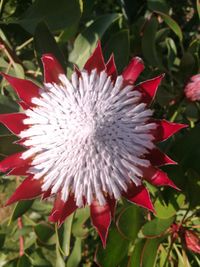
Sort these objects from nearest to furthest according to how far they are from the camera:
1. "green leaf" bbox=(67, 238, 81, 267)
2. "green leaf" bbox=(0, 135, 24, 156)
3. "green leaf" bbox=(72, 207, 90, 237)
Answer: "green leaf" bbox=(0, 135, 24, 156) → "green leaf" bbox=(72, 207, 90, 237) → "green leaf" bbox=(67, 238, 81, 267)

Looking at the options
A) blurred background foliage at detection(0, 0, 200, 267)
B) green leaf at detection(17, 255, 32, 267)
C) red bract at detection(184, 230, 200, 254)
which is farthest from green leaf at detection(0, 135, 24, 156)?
green leaf at detection(17, 255, 32, 267)

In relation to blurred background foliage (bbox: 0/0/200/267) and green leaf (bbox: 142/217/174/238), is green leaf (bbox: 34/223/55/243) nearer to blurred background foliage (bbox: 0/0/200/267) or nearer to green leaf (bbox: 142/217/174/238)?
blurred background foliage (bbox: 0/0/200/267)

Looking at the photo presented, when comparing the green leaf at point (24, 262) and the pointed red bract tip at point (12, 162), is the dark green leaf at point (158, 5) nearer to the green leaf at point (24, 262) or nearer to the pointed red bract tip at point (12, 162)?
the pointed red bract tip at point (12, 162)

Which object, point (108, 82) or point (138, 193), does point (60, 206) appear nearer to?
point (138, 193)

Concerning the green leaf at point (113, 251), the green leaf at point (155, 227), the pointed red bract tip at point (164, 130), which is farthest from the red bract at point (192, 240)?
the pointed red bract tip at point (164, 130)

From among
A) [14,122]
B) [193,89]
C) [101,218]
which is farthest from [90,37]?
[101,218]
